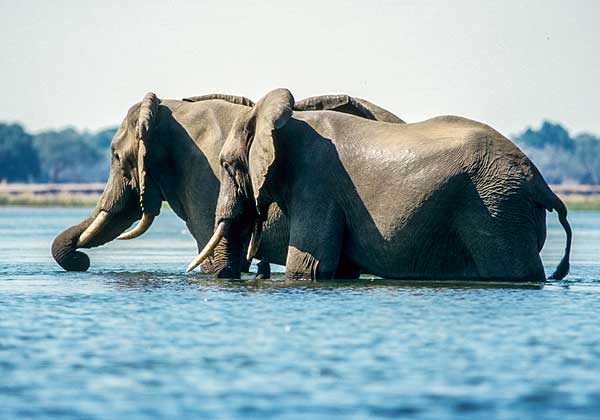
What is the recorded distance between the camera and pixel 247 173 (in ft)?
55.0

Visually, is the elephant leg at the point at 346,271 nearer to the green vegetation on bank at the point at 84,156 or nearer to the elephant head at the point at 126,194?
the elephant head at the point at 126,194

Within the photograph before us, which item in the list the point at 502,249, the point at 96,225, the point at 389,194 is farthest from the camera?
the point at 96,225

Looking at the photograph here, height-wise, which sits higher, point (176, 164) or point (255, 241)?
point (176, 164)

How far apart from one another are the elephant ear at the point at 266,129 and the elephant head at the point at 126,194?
5.92ft

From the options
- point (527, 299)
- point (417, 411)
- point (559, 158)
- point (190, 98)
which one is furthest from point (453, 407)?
point (559, 158)

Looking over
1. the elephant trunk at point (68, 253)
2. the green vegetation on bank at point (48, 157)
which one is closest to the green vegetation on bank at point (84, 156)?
the green vegetation on bank at point (48, 157)

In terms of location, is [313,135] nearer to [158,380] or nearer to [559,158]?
[158,380]

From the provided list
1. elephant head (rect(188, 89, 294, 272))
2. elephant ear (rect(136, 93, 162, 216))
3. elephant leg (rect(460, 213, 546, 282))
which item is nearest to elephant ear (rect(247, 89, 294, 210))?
elephant head (rect(188, 89, 294, 272))

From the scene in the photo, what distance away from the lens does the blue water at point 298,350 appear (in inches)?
356

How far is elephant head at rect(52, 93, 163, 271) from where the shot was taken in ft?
58.6

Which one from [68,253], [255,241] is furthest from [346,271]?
[68,253]

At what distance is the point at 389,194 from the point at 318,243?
0.92 metres

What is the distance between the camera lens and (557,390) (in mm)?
9438

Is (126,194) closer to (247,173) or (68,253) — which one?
(68,253)
